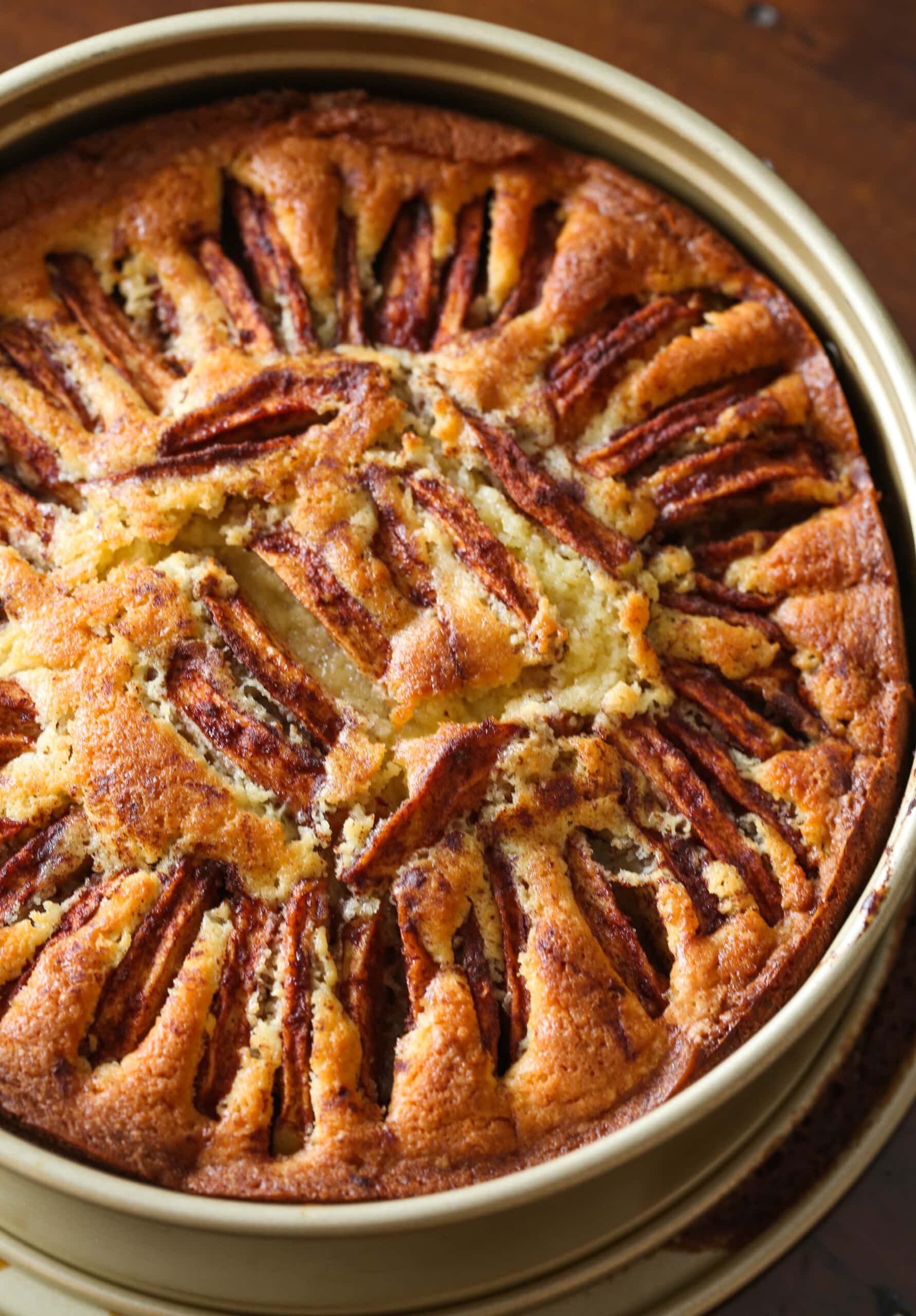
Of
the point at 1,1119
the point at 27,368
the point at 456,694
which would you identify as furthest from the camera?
the point at 27,368

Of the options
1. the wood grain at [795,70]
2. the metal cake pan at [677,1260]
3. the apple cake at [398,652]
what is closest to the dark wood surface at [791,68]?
the wood grain at [795,70]

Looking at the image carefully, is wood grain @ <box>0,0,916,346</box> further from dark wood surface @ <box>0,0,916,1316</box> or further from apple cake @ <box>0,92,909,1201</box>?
apple cake @ <box>0,92,909,1201</box>

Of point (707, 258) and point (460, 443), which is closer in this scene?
point (460, 443)

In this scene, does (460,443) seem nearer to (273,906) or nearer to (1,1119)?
(273,906)

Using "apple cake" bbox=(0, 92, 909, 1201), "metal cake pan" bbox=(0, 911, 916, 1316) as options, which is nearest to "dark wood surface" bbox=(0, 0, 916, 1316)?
"apple cake" bbox=(0, 92, 909, 1201)

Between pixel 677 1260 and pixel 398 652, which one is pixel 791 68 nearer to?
pixel 398 652

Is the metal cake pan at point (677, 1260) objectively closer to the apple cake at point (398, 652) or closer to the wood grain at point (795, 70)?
the apple cake at point (398, 652)

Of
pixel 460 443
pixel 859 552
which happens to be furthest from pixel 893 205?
pixel 460 443
